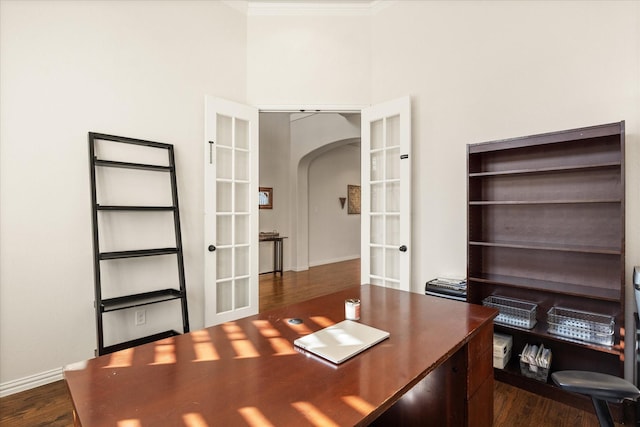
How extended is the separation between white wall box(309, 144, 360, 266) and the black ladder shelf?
4.68 m

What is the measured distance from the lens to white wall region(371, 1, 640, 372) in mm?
2201

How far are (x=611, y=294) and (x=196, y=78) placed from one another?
3746 millimetres

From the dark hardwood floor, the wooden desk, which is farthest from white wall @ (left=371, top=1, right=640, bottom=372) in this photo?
the wooden desk

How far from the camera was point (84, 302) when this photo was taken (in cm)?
257

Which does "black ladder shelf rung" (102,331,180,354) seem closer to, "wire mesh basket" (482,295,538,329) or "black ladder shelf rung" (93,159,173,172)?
"black ladder shelf rung" (93,159,173,172)

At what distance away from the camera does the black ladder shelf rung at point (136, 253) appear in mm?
2505

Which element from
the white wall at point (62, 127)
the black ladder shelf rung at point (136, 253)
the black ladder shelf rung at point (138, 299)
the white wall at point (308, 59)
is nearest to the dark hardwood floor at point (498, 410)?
the white wall at point (62, 127)

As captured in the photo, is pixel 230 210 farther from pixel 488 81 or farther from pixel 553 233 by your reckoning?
pixel 553 233

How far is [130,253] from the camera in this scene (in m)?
2.62

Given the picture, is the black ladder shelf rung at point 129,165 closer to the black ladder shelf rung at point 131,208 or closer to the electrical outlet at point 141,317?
the black ladder shelf rung at point 131,208

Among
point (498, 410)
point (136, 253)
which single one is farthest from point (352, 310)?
point (136, 253)

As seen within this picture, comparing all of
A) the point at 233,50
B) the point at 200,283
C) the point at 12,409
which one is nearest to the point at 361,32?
the point at 233,50

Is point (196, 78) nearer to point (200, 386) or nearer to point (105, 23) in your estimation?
point (105, 23)

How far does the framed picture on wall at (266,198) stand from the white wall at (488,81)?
12.3ft
